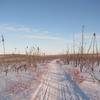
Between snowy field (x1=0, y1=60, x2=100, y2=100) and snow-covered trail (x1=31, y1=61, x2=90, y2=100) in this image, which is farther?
snowy field (x1=0, y1=60, x2=100, y2=100)

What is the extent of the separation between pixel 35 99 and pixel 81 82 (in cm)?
776

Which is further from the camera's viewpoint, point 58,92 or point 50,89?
point 50,89

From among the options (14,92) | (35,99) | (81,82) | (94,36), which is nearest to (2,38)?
(94,36)

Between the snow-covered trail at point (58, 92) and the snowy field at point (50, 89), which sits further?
the snowy field at point (50, 89)

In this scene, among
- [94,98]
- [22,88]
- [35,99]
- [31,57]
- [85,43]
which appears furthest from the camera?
[31,57]

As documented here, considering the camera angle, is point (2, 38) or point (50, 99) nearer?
point (50, 99)

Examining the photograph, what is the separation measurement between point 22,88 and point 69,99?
4.39 m

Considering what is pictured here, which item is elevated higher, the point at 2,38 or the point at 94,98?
the point at 2,38

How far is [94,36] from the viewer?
29609 millimetres

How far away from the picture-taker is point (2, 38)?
97.8ft

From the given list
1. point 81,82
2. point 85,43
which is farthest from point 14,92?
point 85,43

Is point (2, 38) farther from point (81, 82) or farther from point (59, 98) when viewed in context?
point (59, 98)

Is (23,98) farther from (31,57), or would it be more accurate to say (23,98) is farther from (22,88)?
(31,57)

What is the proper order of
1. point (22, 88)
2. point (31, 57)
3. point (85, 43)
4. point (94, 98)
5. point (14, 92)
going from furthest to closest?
point (31, 57), point (85, 43), point (22, 88), point (14, 92), point (94, 98)
